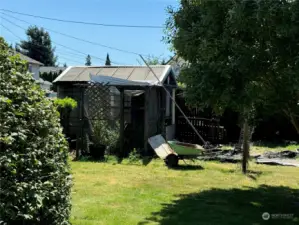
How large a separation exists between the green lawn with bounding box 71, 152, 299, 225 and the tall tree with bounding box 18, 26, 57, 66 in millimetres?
45183

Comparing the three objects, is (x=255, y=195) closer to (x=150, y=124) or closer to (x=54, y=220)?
(x=54, y=220)

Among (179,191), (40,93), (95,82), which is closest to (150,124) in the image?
(95,82)

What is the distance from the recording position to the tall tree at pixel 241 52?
175 inches

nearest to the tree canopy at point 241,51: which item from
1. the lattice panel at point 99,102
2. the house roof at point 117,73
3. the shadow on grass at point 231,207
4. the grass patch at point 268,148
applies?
the shadow on grass at point 231,207

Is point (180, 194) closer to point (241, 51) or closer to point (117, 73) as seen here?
point (241, 51)

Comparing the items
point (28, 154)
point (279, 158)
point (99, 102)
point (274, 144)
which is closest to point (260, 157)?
point (279, 158)

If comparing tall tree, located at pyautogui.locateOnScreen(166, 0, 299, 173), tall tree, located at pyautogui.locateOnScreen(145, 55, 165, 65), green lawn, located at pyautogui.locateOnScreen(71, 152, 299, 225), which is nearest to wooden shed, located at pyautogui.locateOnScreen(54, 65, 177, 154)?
green lawn, located at pyautogui.locateOnScreen(71, 152, 299, 225)

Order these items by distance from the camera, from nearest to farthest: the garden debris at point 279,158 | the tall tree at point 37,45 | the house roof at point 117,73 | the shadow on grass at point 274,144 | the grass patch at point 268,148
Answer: the garden debris at point 279,158, the house roof at point 117,73, the grass patch at point 268,148, the shadow on grass at point 274,144, the tall tree at point 37,45

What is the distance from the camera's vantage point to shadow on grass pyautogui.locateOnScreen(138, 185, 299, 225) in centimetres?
521

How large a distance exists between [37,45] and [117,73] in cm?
4131

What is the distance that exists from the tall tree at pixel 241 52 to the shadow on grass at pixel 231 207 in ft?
5.39

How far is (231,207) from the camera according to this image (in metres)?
6.00

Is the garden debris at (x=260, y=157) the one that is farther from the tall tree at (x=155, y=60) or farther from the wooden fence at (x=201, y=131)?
the tall tree at (x=155, y=60)

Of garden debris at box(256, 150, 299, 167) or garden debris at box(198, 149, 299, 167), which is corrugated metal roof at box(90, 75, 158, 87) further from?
garden debris at box(256, 150, 299, 167)
